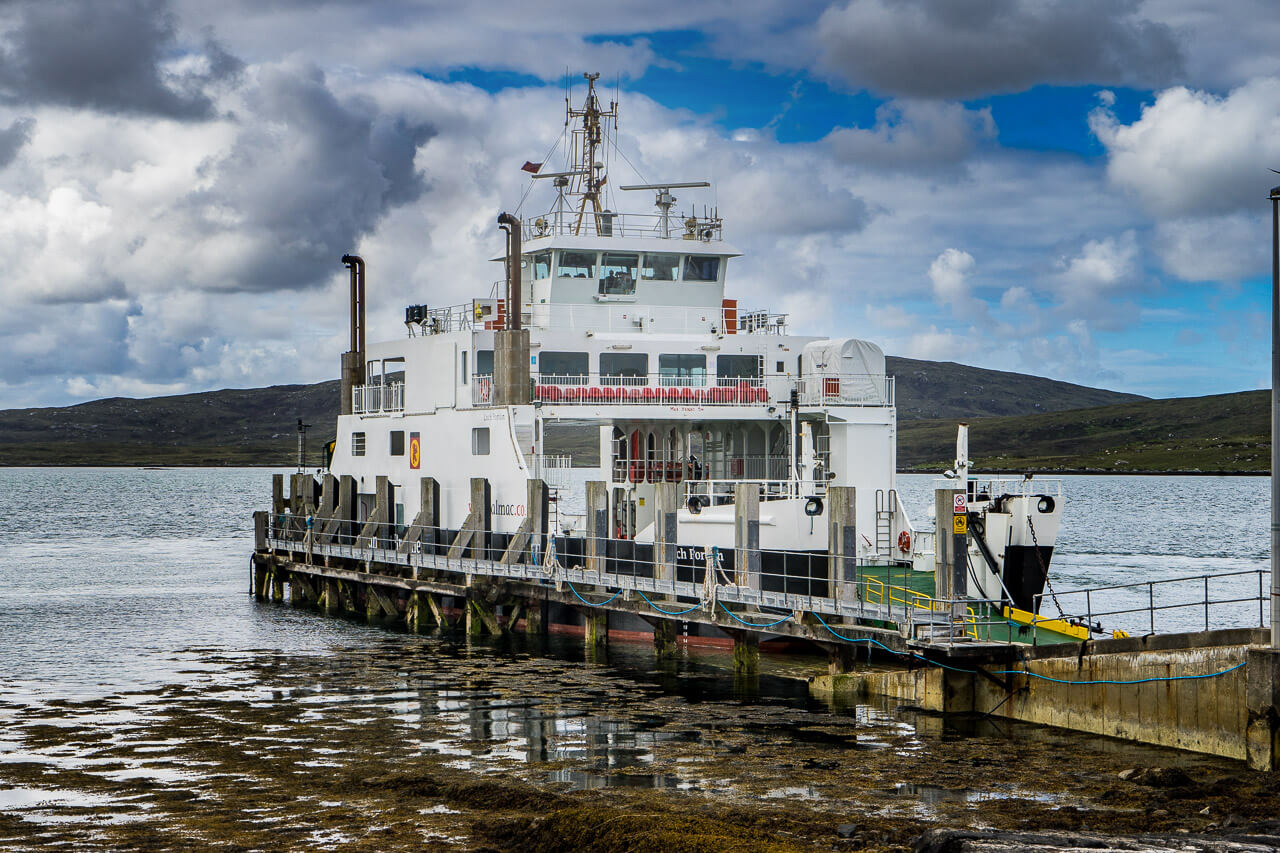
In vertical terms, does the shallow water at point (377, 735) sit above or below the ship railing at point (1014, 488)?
below

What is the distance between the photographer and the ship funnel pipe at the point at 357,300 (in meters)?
42.8

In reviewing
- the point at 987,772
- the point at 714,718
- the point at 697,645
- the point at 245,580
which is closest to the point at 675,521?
the point at 697,645

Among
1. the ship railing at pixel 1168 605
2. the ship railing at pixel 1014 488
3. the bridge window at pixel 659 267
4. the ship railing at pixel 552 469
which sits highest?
the bridge window at pixel 659 267

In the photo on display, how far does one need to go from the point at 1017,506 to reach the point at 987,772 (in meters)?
7.57

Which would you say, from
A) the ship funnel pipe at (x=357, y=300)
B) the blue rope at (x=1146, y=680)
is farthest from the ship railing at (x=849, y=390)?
the ship funnel pipe at (x=357, y=300)

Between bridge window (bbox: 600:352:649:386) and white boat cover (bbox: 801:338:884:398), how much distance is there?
423cm

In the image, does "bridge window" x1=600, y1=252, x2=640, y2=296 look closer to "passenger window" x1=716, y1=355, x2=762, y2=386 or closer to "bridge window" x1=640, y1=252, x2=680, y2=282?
"bridge window" x1=640, y1=252, x2=680, y2=282

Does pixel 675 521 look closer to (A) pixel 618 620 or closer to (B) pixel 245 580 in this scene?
(A) pixel 618 620

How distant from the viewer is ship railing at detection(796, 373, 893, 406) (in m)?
30.0

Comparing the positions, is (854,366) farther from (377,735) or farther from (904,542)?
(377,735)

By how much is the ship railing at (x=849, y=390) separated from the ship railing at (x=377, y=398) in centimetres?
1277

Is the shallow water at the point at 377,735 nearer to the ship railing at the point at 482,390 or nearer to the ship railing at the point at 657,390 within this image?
the ship railing at the point at 657,390

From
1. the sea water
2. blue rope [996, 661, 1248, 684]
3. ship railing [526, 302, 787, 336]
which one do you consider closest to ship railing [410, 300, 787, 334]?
ship railing [526, 302, 787, 336]

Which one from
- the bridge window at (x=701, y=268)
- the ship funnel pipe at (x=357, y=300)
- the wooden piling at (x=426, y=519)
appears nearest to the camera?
the wooden piling at (x=426, y=519)
